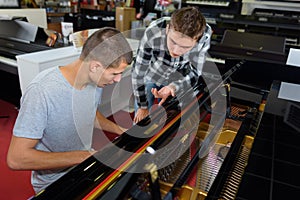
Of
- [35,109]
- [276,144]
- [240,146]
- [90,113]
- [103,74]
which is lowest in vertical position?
[276,144]

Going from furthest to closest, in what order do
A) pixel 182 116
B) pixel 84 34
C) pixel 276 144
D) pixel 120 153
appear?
pixel 84 34 → pixel 276 144 → pixel 182 116 → pixel 120 153

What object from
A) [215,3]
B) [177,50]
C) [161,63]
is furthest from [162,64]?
[215,3]

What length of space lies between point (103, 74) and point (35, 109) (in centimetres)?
31

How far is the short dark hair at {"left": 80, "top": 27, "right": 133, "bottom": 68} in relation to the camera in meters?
1.04

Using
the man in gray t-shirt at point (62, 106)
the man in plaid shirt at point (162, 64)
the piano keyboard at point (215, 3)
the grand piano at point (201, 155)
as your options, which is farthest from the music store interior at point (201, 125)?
the piano keyboard at point (215, 3)

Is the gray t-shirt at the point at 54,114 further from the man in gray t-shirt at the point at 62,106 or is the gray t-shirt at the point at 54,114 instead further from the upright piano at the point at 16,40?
the upright piano at the point at 16,40

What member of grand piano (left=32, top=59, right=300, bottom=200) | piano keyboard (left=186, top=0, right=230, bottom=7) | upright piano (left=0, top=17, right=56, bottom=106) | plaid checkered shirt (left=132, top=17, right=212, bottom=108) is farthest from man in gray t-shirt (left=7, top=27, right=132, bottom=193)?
piano keyboard (left=186, top=0, right=230, bottom=7)

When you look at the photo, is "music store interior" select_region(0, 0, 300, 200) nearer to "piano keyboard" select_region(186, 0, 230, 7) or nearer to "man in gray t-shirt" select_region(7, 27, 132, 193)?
"man in gray t-shirt" select_region(7, 27, 132, 193)

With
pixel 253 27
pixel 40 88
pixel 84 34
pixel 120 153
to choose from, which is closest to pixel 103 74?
pixel 40 88

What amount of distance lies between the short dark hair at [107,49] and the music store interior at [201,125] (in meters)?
0.28

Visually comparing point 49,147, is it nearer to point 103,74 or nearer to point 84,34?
point 103,74

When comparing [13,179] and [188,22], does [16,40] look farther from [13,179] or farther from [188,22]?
[188,22]

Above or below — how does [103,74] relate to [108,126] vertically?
above

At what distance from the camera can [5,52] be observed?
101 inches
